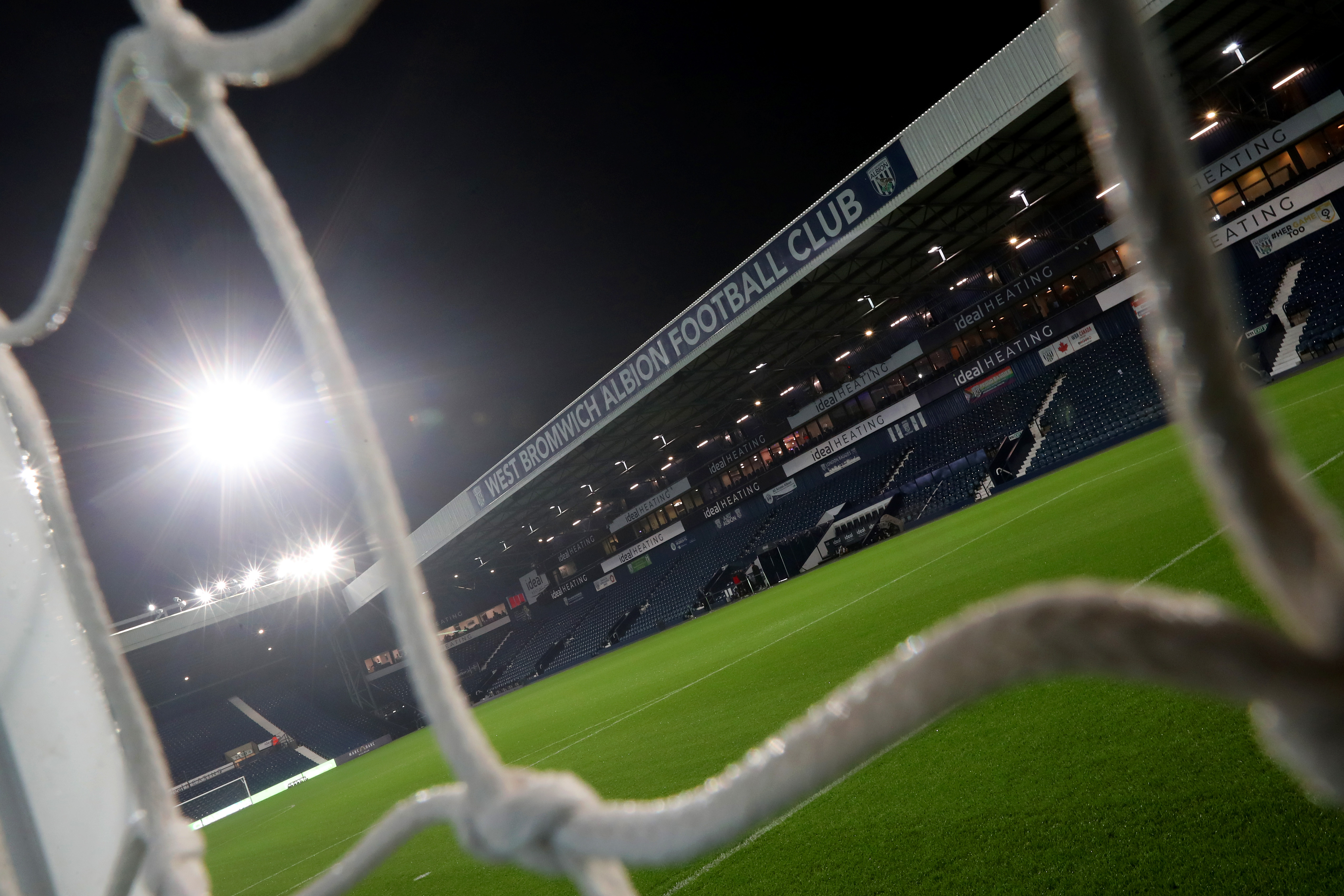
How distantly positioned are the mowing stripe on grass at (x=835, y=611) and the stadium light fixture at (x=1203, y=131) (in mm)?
10877

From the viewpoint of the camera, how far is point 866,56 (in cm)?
2234

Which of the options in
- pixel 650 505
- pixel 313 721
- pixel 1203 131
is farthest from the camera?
pixel 650 505

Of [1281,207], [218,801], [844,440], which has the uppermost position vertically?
[1281,207]

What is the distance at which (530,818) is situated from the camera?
2.23ft

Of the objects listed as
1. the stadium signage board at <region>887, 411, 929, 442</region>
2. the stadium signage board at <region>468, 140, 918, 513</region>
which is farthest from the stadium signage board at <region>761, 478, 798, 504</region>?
the stadium signage board at <region>468, 140, 918, 513</region>

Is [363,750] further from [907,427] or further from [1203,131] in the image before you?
[1203,131]

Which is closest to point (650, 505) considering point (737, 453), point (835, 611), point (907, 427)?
point (737, 453)

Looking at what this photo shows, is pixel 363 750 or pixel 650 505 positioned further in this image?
pixel 650 505

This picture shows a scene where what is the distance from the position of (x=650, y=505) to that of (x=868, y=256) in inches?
708

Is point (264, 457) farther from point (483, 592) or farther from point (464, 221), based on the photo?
point (483, 592)

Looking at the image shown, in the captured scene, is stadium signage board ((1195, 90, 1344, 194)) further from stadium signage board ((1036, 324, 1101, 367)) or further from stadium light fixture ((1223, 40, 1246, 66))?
stadium signage board ((1036, 324, 1101, 367))

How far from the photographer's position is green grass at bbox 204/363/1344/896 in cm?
208

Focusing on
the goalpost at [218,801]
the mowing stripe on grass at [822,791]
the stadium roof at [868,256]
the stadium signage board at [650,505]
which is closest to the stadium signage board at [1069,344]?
the stadium roof at [868,256]

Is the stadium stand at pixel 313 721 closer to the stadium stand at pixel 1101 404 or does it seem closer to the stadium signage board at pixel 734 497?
the stadium signage board at pixel 734 497
